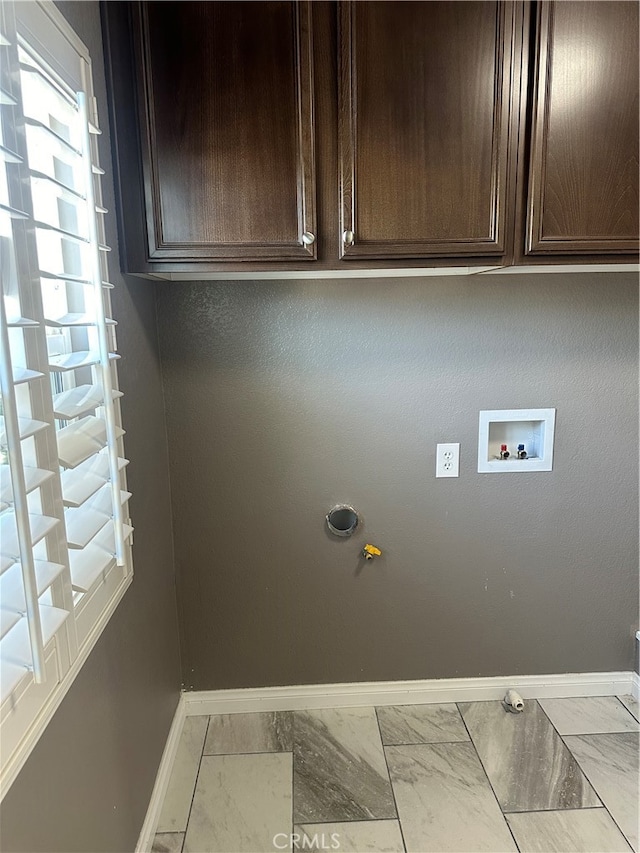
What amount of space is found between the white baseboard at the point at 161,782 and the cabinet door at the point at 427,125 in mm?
1598

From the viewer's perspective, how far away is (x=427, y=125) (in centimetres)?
146

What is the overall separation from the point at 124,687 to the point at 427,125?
1601 millimetres

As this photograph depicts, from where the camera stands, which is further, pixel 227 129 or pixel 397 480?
pixel 397 480

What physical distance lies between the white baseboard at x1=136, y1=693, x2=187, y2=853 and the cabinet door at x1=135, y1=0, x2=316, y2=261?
58.5 inches

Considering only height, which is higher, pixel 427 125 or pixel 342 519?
pixel 427 125

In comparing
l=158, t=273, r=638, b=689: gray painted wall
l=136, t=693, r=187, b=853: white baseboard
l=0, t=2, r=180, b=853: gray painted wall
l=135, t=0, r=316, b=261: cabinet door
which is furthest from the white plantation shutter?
l=136, t=693, r=187, b=853: white baseboard

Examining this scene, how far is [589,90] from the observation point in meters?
1.47

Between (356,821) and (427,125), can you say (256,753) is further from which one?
(427,125)

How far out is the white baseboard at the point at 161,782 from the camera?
4.98ft

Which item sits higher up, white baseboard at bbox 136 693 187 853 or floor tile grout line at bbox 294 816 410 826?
→ white baseboard at bbox 136 693 187 853

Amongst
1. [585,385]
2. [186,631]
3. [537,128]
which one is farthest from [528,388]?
[186,631]

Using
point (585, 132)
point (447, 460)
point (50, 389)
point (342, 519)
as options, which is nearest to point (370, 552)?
point (342, 519)

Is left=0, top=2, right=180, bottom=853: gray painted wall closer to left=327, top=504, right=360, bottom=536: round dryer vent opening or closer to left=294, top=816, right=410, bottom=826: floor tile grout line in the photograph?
left=294, top=816, right=410, bottom=826: floor tile grout line

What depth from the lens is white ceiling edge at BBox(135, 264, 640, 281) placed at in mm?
1561
